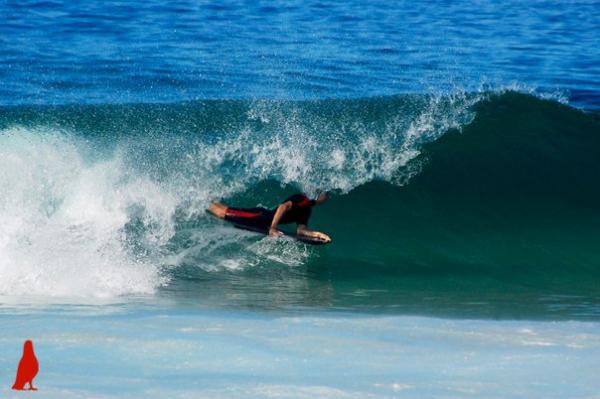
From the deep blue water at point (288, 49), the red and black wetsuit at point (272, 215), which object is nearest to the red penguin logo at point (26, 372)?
the red and black wetsuit at point (272, 215)

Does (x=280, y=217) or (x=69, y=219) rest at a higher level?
(x=280, y=217)

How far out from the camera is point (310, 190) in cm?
1129

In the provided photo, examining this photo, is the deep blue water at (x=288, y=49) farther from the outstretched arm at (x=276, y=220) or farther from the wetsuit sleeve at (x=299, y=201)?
the outstretched arm at (x=276, y=220)

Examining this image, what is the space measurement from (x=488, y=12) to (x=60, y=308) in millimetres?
20785

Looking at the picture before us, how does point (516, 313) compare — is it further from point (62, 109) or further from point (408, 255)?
point (62, 109)

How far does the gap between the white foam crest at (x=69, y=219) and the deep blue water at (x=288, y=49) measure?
4.02 meters

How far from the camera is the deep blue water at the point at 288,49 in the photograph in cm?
1647

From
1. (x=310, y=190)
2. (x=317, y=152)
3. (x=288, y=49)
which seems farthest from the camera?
(x=288, y=49)

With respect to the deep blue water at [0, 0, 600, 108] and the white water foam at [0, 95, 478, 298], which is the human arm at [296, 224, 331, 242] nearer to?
the white water foam at [0, 95, 478, 298]

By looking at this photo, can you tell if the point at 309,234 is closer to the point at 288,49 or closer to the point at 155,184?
the point at 155,184

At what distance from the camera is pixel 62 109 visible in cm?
1439

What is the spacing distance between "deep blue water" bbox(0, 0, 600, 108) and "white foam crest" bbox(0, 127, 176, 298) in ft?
13.2

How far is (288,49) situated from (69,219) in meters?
10.3

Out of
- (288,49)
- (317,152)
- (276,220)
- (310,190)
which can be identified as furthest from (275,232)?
(288,49)
